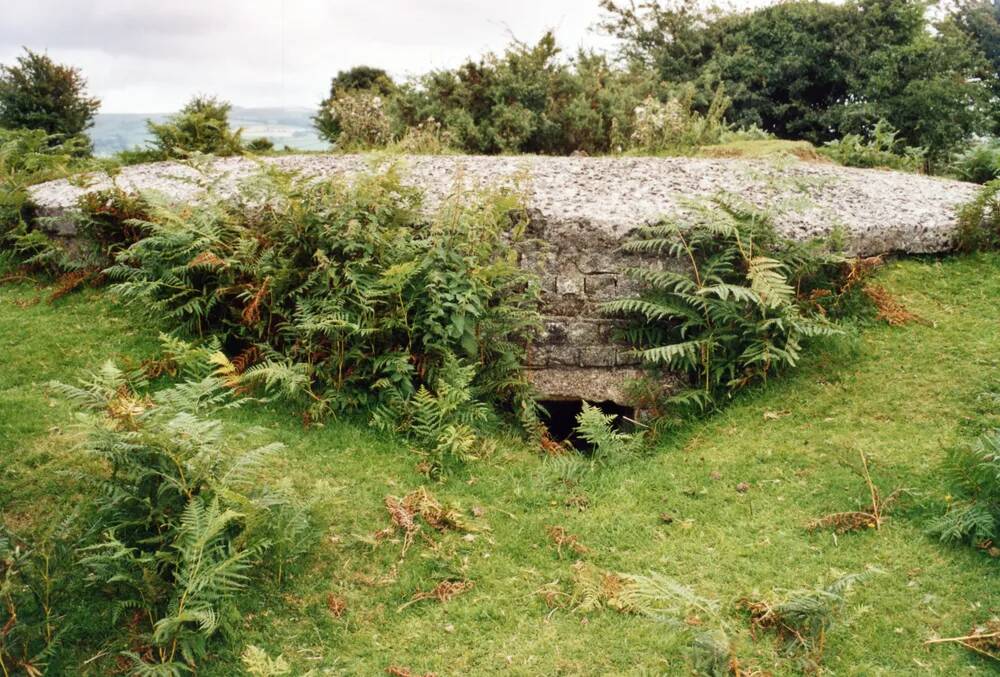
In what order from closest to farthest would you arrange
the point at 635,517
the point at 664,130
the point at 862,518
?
the point at 862,518, the point at 635,517, the point at 664,130

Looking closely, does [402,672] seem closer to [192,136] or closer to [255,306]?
[255,306]

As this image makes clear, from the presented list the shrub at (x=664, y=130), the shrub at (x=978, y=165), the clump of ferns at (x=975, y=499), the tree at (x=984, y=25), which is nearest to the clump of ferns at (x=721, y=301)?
the clump of ferns at (x=975, y=499)

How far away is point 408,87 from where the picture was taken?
14.6 m

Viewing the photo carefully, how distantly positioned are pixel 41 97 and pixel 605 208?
1593cm

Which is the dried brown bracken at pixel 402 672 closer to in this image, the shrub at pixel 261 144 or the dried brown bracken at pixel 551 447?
the dried brown bracken at pixel 551 447

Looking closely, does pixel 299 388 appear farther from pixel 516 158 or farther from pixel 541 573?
pixel 516 158

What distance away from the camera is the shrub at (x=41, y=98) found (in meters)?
17.4

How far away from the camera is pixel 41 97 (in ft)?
57.7

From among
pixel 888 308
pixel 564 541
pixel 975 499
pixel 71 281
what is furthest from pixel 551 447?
pixel 71 281

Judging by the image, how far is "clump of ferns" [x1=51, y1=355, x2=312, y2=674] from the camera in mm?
3873

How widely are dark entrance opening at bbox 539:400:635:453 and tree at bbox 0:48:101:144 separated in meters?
14.9

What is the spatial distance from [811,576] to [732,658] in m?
1.04

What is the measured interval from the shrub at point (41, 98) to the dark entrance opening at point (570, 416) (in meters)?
15.0

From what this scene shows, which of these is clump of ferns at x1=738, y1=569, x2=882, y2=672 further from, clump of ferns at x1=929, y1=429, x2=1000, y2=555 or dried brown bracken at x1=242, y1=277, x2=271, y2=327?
dried brown bracken at x1=242, y1=277, x2=271, y2=327
